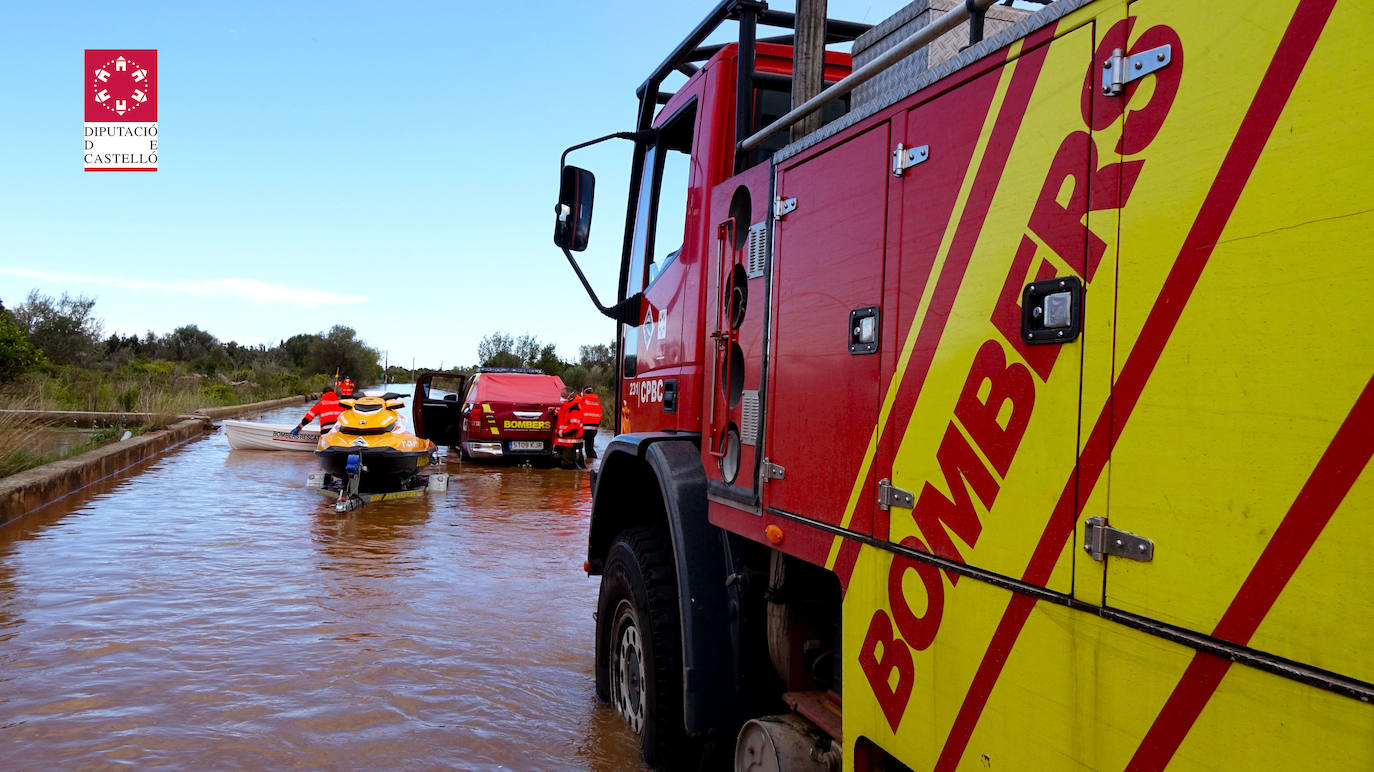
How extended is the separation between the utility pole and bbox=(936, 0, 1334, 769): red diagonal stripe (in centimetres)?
184

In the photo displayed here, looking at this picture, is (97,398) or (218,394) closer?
(97,398)

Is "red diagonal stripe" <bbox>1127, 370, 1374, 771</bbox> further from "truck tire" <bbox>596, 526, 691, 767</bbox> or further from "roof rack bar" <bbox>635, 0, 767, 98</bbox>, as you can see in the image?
"roof rack bar" <bbox>635, 0, 767, 98</bbox>

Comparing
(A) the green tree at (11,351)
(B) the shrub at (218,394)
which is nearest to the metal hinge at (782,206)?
(A) the green tree at (11,351)

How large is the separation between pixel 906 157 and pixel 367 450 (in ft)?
33.2

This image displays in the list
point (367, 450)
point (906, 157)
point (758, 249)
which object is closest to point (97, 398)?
point (367, 450)

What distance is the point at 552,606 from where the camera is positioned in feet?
23.2

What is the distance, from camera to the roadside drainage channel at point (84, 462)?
1013 centimetres

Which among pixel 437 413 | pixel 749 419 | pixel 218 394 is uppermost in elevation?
pixel 749 419

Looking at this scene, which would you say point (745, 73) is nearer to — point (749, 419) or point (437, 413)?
point (749, 419)

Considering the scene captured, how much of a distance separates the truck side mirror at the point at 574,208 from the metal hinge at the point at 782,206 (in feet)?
5.84

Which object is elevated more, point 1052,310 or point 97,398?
point 1052,310

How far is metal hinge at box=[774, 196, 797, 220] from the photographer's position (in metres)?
3.01

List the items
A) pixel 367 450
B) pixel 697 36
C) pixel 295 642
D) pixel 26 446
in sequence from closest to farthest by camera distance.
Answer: pixel 697 36 < pixel 295 642 < pixel 367 450 < pixel 26 446

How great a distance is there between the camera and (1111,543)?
66.2 inches
